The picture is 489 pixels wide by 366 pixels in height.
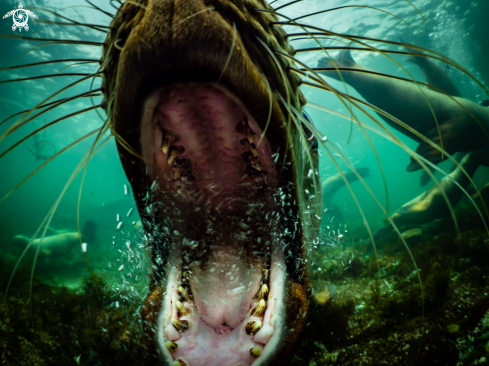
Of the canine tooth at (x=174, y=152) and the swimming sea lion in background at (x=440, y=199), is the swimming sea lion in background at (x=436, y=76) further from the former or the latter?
the canine tooth at (x=174, y=152)

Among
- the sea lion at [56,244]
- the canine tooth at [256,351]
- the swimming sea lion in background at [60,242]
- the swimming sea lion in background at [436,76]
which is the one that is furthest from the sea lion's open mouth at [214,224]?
the swimming sea lion in background at [60,242]

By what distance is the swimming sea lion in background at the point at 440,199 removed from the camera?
10.3 m

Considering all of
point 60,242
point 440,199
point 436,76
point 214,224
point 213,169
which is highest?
point 436,76

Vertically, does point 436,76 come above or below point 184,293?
above

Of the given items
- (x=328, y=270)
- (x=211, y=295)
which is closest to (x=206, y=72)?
(x=211, y=295)

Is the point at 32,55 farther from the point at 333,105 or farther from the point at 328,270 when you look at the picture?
the point at 333,105

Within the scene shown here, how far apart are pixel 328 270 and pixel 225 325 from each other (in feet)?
17.2

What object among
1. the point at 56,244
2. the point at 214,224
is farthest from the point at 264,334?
the point at 56,244

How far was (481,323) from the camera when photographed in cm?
189

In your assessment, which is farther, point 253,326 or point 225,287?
point 225,287

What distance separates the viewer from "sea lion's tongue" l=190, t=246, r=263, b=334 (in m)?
→ 1.75

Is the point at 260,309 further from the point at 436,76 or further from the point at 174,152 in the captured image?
the point at 436,76

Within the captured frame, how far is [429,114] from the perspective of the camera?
9.20 metres

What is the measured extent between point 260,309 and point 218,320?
39 cm
